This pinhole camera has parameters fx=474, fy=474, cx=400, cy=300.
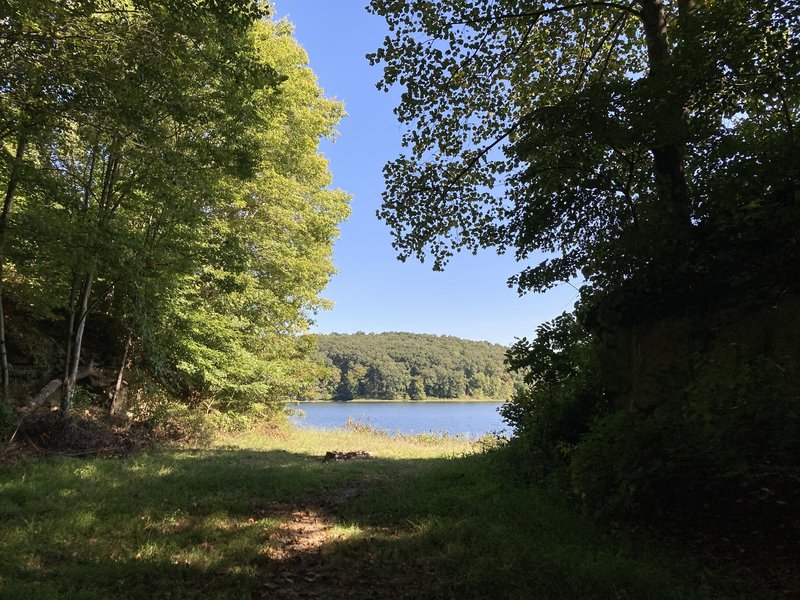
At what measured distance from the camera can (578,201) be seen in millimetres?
8320

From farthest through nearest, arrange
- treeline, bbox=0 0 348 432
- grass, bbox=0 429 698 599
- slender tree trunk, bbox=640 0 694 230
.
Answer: treeline, bbox=0 0 348 432, slender tree trunk, bbox=640 0 694 230, grass, bbox=0 429 698 599

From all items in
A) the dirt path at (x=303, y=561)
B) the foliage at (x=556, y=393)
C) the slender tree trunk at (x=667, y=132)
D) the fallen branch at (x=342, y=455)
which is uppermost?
the slender tree trunk at (x=667, y=132)

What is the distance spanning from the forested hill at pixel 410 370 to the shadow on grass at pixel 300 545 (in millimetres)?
59220

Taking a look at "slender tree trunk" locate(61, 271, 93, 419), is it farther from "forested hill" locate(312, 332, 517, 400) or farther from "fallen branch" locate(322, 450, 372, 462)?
"forested hill" locate(312, 332, 517, 400)

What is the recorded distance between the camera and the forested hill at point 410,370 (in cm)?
7206

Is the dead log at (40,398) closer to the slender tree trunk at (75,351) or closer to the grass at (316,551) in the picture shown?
the slender tree trunk at (75,351)

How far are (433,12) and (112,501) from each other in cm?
929

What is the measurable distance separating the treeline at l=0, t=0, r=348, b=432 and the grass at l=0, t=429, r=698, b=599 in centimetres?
457

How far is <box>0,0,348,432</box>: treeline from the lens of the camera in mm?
7938

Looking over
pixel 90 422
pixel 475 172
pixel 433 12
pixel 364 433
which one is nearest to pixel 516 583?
pixel 475 172

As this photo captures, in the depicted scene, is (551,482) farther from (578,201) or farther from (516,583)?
(578,201)

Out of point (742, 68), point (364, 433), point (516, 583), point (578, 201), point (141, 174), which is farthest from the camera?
point (364, 433)

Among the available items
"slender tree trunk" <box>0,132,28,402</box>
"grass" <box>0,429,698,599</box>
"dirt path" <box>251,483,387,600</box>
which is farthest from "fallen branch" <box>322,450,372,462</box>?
"slender tree trunk" <box>0,132,28,402</box>

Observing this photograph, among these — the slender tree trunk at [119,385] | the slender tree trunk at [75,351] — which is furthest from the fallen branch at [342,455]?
the slender tree trunk at [119,385]
